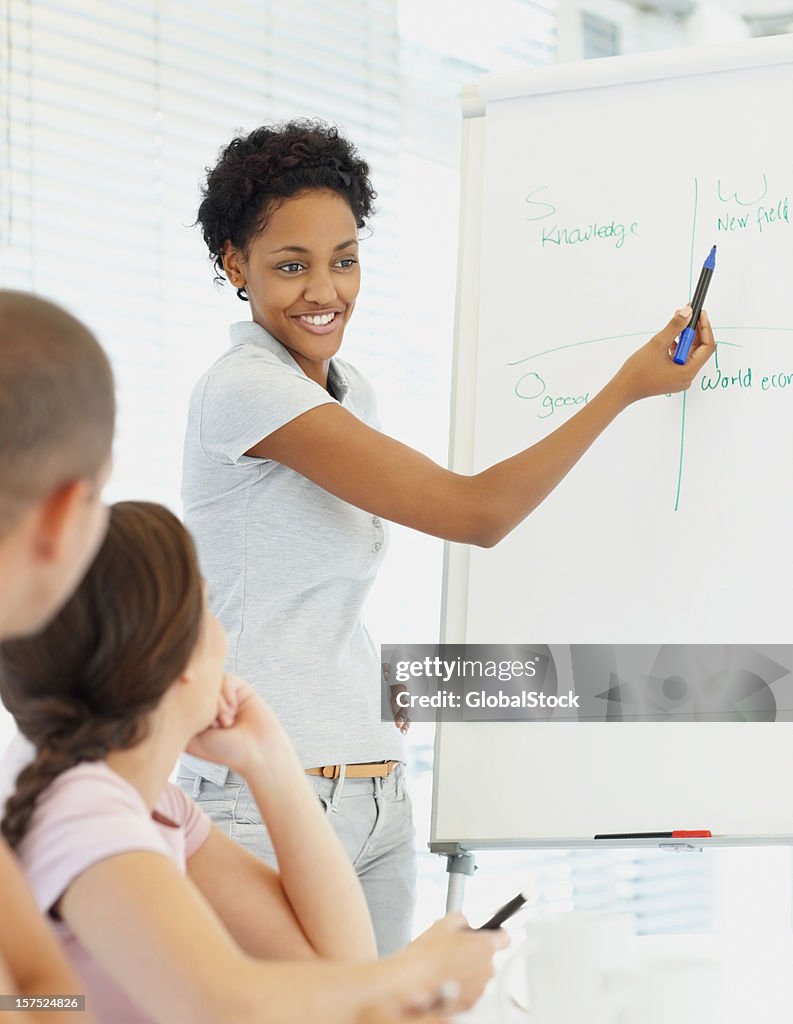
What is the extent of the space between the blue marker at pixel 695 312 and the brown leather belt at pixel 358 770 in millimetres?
631

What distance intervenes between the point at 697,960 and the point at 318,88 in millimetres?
1942

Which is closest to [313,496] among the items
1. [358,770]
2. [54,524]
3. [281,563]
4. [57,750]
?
[281,563]

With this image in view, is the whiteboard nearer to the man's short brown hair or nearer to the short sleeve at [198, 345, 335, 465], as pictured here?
the short sleeve at [198, 345, 335, 465]

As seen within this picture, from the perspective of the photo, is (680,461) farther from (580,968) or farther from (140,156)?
(140,156)

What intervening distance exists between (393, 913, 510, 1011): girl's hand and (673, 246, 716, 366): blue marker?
0.85 meters

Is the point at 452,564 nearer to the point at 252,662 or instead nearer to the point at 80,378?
the point at 252,662

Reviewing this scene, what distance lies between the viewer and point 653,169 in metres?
1.66

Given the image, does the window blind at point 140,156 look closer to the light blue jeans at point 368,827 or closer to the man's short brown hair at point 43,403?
the light blue jeans at point 368,827

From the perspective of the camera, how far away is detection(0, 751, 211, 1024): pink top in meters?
0.78

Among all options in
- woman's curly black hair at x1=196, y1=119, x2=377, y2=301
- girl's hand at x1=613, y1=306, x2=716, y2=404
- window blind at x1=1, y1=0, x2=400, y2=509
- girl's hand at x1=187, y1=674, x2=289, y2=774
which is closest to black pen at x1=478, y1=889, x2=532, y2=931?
girl's hand at x1=187, y1=674, x2=289, y2=774

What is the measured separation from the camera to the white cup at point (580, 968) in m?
0.99

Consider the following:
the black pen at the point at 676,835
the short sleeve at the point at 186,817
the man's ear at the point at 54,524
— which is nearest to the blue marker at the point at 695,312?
the black pen at the point at 676,835

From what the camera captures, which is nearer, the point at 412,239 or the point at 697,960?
the point at 697,960

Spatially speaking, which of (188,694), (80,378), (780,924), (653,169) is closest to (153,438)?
(653,169)
